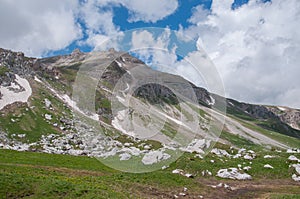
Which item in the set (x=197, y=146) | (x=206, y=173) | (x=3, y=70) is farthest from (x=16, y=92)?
(x=206, y=173)

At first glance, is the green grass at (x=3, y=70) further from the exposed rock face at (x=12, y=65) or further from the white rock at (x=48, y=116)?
the white rock at (x=48, y=116)

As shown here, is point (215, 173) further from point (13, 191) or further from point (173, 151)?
point (13, 191)

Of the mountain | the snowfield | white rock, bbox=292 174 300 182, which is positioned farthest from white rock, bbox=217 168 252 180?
the snowfield

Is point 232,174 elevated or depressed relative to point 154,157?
depressed

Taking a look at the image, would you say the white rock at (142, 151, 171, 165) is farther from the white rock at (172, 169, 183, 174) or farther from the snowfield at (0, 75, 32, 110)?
the snowfield at (0, 75, 32, 110)

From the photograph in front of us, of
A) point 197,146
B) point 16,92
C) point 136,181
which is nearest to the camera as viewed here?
point 136,181

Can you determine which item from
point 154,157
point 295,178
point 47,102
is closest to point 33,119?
point 47,102

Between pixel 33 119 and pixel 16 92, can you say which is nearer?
pixel 33 119

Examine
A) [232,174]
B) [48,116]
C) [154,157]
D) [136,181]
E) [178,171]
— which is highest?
[48,116]

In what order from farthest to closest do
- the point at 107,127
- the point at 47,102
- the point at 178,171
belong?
the point at 107,127
the point at 47,102
the point at 178,171

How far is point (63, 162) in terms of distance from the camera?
5253cm

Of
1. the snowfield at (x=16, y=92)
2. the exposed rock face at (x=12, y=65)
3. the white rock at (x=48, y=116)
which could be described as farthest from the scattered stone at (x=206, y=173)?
the exposed rock face at (x=12, y=65)

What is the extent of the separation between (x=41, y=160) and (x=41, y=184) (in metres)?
23.9

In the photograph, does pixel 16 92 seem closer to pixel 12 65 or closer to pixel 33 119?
pixel 33 119
